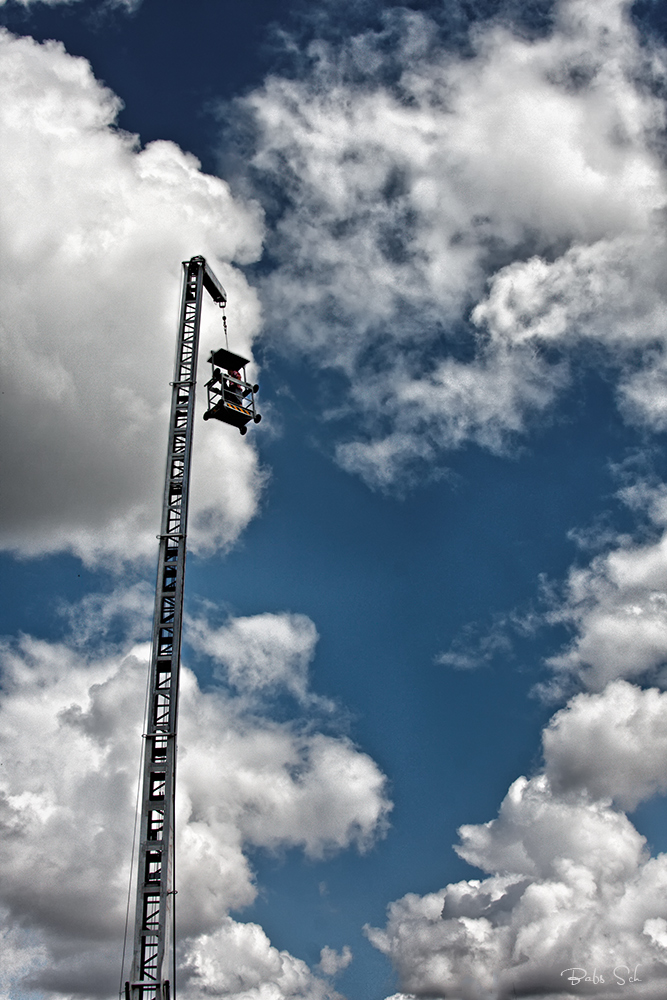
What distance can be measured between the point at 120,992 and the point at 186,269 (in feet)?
145

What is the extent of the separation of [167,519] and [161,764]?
14.4m

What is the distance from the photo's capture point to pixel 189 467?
158 feet

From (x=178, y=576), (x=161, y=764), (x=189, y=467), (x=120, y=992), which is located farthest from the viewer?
(x=189, y=467)

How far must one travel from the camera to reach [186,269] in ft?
178

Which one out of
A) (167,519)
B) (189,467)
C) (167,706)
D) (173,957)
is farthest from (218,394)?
(173,957)

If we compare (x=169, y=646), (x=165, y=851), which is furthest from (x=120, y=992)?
(x=169, y=646)

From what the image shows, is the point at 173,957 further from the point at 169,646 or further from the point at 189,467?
the point at 189,467

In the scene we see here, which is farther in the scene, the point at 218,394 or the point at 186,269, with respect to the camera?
the point at 186,269

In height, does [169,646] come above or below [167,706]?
above

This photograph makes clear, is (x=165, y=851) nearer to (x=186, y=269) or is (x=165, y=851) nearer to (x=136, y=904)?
(x=136, y=904)

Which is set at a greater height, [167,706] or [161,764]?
[167,706]

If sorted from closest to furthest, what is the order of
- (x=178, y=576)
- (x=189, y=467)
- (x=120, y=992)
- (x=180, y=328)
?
(x=120, y=992)
(x=178, y=576)
(x=189, y=467)
(x=180, y=328)

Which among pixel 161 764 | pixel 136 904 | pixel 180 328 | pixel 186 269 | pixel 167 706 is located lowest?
pixel 136 904

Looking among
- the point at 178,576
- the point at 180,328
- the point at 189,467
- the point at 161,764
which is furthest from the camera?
the point at 180,328
